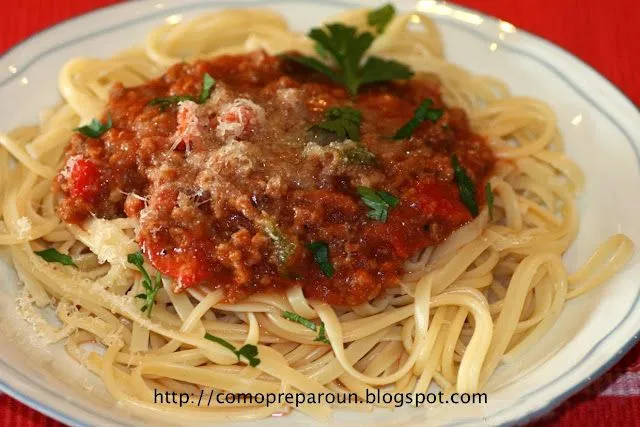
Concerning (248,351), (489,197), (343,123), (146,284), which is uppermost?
(343,123)

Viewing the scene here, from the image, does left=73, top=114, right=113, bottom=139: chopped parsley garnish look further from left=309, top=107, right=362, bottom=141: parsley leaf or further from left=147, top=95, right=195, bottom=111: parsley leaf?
left=309, top=107, right=362, bottom=141: parsley leaf

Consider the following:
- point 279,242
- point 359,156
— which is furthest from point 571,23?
point 279,242

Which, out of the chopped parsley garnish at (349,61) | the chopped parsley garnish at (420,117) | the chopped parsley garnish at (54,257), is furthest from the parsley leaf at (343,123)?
the chopped parsley garnish at (54,257)

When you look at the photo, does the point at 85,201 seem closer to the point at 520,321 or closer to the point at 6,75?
the point at 6,75

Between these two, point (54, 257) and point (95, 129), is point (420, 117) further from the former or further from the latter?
point (54, 257)

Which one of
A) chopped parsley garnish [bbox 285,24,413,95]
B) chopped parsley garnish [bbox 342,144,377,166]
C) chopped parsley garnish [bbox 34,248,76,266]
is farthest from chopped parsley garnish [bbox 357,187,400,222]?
chopped parsley garnish [bbox 34,248,76,266]

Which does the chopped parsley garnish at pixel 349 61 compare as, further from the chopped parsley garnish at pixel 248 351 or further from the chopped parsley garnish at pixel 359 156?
the chopped parsley garnish at pixel 248 351
